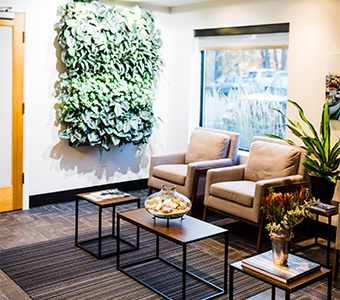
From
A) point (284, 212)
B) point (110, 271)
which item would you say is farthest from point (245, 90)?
point (284, 212)

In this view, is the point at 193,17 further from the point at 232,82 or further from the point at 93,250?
the point at 93,250

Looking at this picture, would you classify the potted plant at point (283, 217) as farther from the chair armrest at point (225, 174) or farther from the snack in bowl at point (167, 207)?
the chair armrest at point (225, 174)

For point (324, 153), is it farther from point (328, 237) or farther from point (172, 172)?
point (172, 172)

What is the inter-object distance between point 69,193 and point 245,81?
247 cm

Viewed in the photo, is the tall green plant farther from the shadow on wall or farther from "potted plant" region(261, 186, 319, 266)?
the shadow on wall

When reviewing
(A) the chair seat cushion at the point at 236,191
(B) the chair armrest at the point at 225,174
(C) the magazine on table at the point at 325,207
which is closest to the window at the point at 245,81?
(B) the chair armrest at the point at 225,174

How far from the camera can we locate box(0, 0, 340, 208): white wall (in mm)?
4965

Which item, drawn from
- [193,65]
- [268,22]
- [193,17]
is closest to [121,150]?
[193,65]

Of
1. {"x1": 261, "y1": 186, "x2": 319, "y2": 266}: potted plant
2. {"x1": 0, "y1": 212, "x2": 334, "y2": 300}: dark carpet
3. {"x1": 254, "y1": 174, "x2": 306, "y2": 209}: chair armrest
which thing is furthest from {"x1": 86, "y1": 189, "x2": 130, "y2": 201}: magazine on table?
{"x1": 261, "y1": 186, "x2": 319, "y2": 266}: potted plant

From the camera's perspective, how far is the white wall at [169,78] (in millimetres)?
4965

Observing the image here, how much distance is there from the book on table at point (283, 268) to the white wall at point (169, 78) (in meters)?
2.12

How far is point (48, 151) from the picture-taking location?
5773 millimetres

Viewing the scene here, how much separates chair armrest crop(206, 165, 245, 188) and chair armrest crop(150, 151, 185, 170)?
3.06 feet

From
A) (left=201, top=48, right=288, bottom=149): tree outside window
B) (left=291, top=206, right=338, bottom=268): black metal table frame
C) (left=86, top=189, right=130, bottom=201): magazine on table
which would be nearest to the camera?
(left=291, top=206, right=338, bottom=268): black metal table frame
